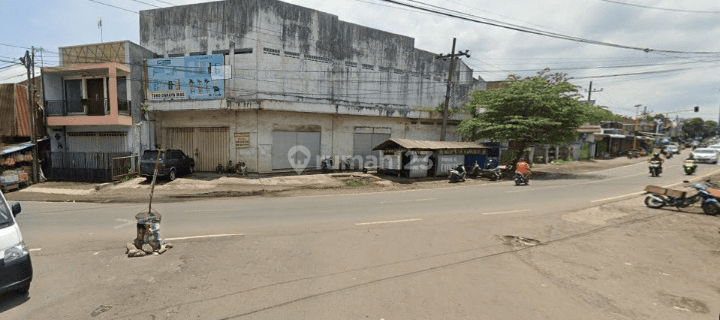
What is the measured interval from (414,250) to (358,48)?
20.8m

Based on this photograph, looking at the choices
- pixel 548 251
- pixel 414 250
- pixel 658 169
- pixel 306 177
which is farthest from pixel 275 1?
pixel 658 169

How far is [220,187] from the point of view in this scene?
16641 mm

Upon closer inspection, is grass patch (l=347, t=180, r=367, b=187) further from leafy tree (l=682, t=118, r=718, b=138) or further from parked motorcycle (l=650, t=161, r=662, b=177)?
leafy tree (l=682, t=118, r=718, b=138)

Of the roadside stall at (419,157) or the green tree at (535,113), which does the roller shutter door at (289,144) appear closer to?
the roadside stall at (419,157)

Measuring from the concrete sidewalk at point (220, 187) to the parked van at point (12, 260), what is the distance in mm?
9036

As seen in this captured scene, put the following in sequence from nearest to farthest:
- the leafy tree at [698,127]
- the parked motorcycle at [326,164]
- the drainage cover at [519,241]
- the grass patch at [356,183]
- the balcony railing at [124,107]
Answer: the drainage cover at [519,241], the grass patch at [356,183], the balcony railing at [124,107], the parked motorcycle at [326,164], the leafy tree at [698,127]

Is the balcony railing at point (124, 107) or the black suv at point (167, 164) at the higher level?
the balcony railing at point (124, 107)

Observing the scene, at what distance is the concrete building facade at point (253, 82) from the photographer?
1955 cm

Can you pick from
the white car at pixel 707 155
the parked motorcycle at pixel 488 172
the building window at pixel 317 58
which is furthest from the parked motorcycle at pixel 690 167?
the building window at pixel 317 58

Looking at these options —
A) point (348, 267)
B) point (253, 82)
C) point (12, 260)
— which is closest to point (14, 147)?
point (253, 82)

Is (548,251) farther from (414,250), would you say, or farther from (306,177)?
(306,177)

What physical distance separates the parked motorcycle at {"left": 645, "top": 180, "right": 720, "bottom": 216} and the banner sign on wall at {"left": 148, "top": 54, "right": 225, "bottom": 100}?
21.6 meters

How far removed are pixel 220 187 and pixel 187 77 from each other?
8.15 m

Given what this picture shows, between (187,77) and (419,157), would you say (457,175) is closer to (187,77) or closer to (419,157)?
(419,157)
